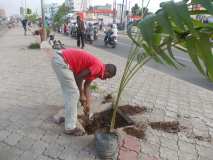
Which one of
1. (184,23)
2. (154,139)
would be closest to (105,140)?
(154,139)

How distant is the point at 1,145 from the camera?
3.64m

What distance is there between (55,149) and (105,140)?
67cm

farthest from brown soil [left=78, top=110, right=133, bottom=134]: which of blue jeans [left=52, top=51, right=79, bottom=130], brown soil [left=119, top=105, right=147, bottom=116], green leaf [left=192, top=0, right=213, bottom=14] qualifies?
green leaf [left=192, top=0, right=213, bottom=14]

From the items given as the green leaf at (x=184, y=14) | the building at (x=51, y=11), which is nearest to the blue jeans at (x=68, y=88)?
the green leaf at (x=184, y=14)

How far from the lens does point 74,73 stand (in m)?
3.88

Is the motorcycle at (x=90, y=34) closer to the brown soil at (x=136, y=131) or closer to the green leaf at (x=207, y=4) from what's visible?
the brown soil at (x=136, y=131)

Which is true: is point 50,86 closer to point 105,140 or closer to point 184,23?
point 105,140

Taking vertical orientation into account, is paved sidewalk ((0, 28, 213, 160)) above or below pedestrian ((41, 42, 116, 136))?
below

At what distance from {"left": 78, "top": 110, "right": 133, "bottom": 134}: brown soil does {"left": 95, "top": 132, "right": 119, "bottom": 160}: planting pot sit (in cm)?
80

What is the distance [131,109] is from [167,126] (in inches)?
31.4

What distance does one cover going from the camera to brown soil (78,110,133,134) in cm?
426

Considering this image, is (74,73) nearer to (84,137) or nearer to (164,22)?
(84,137)

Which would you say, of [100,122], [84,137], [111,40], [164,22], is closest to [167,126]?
[100,122]

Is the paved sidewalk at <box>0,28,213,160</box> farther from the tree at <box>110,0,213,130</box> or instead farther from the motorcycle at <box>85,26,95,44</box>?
the motorcycle at <box>85,26,95,44</box>
